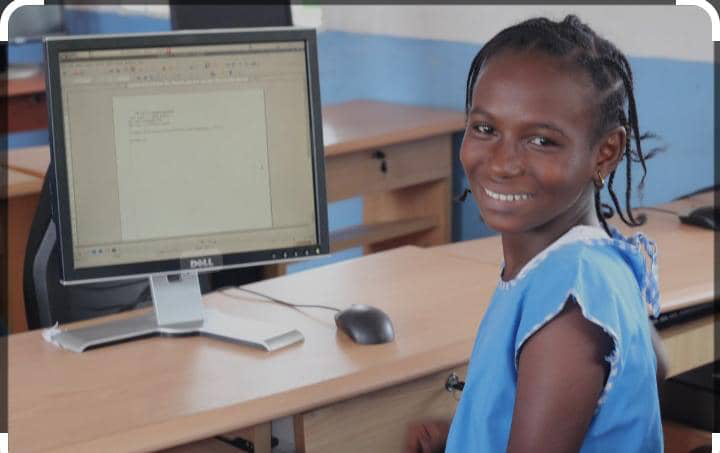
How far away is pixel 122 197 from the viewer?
73.3 inches

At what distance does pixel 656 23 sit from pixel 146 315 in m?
1.75

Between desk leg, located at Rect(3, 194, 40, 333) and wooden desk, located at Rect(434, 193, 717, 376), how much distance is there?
4.40 ft

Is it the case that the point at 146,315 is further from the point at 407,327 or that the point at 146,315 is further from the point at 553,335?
the point at 553,335

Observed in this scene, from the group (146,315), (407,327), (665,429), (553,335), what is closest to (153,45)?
(146,315)

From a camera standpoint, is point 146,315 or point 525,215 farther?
point 146,315

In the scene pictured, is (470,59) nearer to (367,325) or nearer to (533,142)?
(367,325)

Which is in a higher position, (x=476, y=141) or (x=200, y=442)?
(x=476, y=141)

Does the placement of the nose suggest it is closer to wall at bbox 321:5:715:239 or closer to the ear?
the ear

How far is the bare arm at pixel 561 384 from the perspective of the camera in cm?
120

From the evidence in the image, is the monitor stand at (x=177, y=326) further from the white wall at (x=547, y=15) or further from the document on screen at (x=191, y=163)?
the white wall at (x=547, y=15)

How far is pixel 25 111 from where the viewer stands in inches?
215

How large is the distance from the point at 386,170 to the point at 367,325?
1954 millimetres

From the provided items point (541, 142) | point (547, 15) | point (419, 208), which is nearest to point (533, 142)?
point (541, 142)

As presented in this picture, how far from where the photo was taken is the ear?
1312 millimetres
